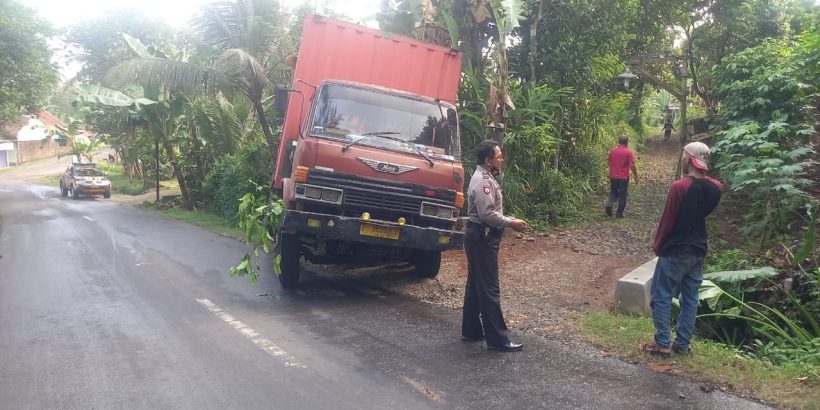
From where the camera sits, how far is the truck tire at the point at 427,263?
8.30 m

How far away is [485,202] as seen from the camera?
5230 millimetres

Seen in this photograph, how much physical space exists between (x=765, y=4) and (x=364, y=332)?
15637 millimetres

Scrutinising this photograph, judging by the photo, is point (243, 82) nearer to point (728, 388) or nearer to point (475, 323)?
point (475, 323)

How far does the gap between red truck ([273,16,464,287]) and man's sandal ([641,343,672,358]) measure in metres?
2.55

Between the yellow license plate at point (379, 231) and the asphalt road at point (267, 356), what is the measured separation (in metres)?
0.81

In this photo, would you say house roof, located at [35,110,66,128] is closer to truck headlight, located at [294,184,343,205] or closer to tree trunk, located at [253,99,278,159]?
tree trunk, located at [253,99,278,159]

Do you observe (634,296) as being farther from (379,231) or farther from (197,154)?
(197,154)

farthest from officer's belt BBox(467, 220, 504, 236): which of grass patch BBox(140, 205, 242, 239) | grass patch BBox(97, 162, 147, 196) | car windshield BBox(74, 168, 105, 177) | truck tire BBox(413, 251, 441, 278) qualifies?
grass patch BBox(97, 162, 147, 196)

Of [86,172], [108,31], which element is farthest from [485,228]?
[108,31]

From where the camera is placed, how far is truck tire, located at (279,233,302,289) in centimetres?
740

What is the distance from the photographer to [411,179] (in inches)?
275

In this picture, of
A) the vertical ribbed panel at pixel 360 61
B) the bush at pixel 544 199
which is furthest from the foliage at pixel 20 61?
the bush at pixel 544 199

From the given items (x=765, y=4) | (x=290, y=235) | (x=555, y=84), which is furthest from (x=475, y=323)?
(x=765, y=4)

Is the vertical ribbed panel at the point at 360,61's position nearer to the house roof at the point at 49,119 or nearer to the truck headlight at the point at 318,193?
the truck headlight at the point at 318,193
